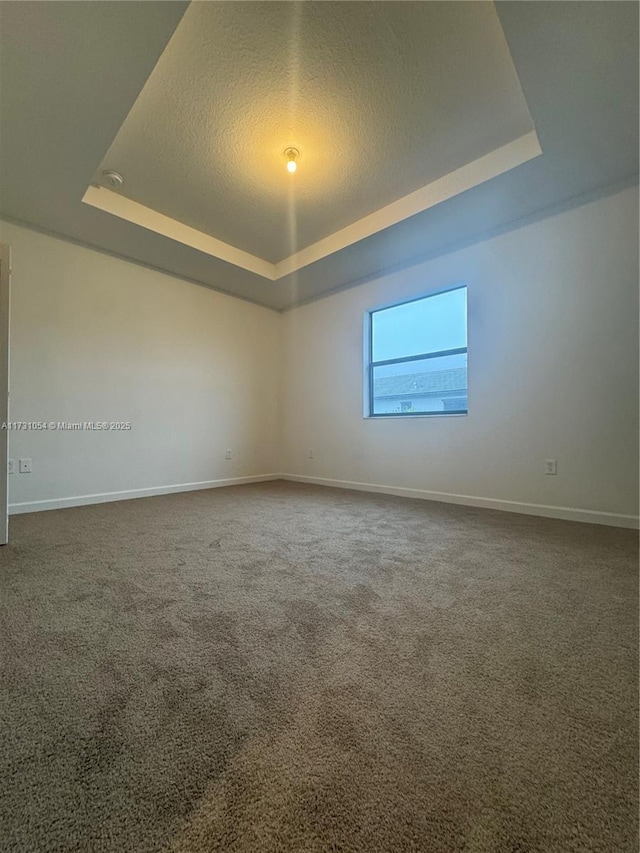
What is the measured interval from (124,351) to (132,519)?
70.3 inches

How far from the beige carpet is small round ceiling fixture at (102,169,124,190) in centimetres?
271

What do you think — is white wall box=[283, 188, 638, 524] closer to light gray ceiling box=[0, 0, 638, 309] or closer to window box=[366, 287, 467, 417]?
window box=[366, 287, 467, 417]

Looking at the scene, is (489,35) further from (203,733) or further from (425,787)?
(203,733)

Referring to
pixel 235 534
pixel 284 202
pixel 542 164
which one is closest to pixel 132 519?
pixel 235 534

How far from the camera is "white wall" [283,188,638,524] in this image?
2432 millimetres

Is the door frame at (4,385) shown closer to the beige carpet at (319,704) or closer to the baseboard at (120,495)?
the beige carpet at (319,704)

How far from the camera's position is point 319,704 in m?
0.85

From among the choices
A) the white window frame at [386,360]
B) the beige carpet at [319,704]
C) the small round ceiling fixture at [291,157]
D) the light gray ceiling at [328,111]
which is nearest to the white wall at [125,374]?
the light gray ceiling at [328,111]

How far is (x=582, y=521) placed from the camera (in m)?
2.54

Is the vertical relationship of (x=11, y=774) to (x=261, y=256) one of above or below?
below

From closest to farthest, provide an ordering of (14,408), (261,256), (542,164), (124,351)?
(542,164) < (14,408) < (124,351) < (261,256)

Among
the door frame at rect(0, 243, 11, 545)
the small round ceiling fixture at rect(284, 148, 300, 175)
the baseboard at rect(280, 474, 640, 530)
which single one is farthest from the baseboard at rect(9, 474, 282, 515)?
the small round ceiling fixture at rect(284, 148, 300, 175)

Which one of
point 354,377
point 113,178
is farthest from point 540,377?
point 113,178

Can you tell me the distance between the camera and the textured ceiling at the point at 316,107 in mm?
1609
